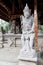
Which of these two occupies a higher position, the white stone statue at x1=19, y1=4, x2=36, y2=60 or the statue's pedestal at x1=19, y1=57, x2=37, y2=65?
the white stone statue at x1=19, y1=4, x2=36, y2=60

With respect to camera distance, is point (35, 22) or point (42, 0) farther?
point (42, 0)

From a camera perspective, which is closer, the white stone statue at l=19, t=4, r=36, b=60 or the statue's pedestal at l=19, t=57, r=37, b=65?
the statue's pedestal at l=19, t=57, r=37, b=65

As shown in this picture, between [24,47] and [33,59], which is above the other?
[24,47]

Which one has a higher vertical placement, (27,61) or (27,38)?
(27,38)

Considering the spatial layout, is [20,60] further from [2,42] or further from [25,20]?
[2,42]

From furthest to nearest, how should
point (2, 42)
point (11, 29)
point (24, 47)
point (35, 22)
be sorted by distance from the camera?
point (11, 29)
point (2, 42)
point (35, 22)
point (24, 47)

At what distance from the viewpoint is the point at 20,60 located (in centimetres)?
358

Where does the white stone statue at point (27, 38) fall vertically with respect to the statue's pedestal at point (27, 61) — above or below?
above

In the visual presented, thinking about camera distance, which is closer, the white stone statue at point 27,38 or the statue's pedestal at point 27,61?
the statue's pedestal at point 27,61

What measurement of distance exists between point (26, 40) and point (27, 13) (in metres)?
0.75

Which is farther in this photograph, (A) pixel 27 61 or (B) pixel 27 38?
(B) pixel 27 38

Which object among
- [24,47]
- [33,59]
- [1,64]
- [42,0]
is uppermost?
[42,0]

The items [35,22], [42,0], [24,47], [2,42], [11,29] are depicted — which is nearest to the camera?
[24,47]

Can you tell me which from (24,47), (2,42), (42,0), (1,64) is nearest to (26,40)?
(24,47)
